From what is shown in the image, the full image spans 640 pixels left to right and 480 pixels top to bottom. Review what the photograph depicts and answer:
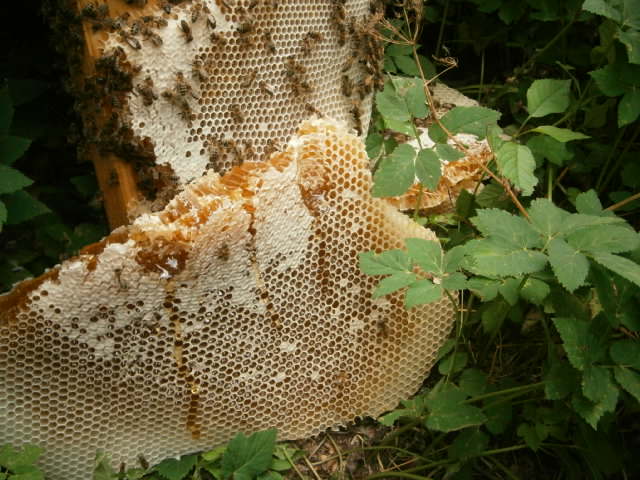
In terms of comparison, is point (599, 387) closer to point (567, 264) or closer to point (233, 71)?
point (567, 264)

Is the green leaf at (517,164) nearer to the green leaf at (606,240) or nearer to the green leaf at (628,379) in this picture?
the green leaf at (606,240)

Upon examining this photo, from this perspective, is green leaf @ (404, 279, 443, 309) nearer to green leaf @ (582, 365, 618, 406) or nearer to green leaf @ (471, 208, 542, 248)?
green leaf @ (471, 208, 542, 248)

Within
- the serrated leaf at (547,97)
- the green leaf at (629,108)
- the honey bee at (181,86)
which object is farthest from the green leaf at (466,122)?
the honey bee at (181,86)

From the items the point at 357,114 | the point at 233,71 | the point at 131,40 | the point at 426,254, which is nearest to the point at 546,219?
the point at 426,254

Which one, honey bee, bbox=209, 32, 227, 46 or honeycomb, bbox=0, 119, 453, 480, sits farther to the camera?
honey bee, bbox=209, 32, 227, 46

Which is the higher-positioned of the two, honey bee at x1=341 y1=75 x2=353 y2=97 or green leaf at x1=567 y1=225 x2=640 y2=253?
honey bee at x1=341 y1=75 x2=353 y2=97

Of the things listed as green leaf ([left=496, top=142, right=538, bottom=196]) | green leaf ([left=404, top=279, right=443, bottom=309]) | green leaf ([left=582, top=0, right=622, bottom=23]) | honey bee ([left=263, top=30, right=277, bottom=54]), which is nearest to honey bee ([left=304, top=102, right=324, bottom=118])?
honey bee ([left=263, top=30, right=277, bottom=54])
